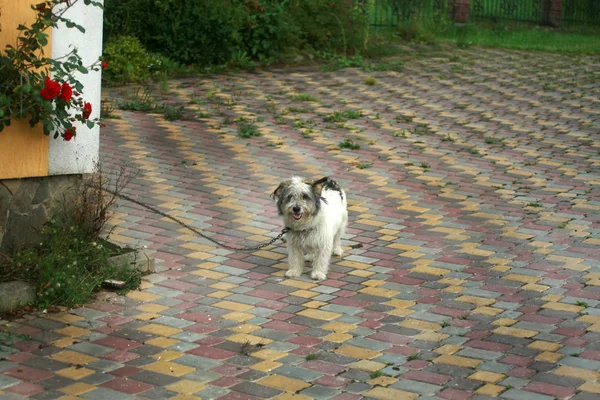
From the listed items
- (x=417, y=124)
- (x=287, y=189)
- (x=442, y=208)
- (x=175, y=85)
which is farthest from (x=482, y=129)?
(x=287, y=189)

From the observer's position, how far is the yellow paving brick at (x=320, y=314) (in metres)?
6.92

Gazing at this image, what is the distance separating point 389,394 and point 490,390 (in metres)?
0.62

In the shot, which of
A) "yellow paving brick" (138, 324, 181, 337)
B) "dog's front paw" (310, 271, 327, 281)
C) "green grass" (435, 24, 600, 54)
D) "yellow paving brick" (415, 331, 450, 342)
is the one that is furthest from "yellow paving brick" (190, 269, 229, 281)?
"green grass" (435, 24, 600, 54)

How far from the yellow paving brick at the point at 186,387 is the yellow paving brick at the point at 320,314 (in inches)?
56.6

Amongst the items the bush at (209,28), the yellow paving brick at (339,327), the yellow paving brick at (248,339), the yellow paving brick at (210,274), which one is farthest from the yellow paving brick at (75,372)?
the bush at (209,28)

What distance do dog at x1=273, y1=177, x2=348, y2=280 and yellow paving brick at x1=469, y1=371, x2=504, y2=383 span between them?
2.11m

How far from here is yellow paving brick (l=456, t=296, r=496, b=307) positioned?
23.7 ft

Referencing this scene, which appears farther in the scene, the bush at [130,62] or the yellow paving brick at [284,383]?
the bush at [130,62]

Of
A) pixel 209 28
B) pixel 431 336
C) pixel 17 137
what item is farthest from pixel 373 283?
pixel 209 28

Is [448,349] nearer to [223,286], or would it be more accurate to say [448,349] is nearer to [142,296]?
[223,286]

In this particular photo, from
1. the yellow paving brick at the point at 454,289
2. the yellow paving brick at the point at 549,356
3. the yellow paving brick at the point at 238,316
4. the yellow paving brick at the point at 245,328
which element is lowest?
the yellow paving brick at the point at 549,356

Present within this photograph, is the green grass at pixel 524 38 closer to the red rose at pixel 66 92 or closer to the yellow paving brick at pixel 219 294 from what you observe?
the yellow paving brick at pixel 219 294

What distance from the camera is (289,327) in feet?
22.0

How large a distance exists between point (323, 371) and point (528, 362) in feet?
4.46
